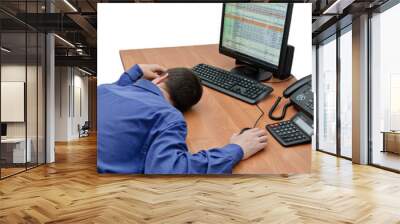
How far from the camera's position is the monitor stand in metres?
5.73

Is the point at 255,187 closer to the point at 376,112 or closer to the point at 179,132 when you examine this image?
the point at 179,132

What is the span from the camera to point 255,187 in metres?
5.38

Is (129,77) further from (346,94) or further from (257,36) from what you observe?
(346,94)

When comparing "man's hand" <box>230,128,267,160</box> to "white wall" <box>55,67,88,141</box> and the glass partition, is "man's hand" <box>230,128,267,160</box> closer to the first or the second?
the glass partition

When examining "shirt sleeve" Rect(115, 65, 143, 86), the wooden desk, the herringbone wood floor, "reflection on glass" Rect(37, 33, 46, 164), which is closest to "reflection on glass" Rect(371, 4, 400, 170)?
the herringbone wood floor

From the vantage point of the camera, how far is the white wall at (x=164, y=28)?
5945 mm

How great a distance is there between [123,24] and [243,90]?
1.96 m

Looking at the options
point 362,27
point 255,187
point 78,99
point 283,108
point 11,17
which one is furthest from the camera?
point 78,99

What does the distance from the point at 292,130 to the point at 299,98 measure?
46cm

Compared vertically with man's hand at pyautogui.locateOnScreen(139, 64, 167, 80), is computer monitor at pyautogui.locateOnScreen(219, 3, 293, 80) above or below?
above

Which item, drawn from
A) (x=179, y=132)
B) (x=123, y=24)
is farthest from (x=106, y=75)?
(x=179, y=132)

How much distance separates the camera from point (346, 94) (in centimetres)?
878

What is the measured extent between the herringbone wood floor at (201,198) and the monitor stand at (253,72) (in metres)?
1.44

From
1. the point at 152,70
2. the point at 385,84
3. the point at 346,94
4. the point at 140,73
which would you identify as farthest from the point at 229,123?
the point at 346,94
